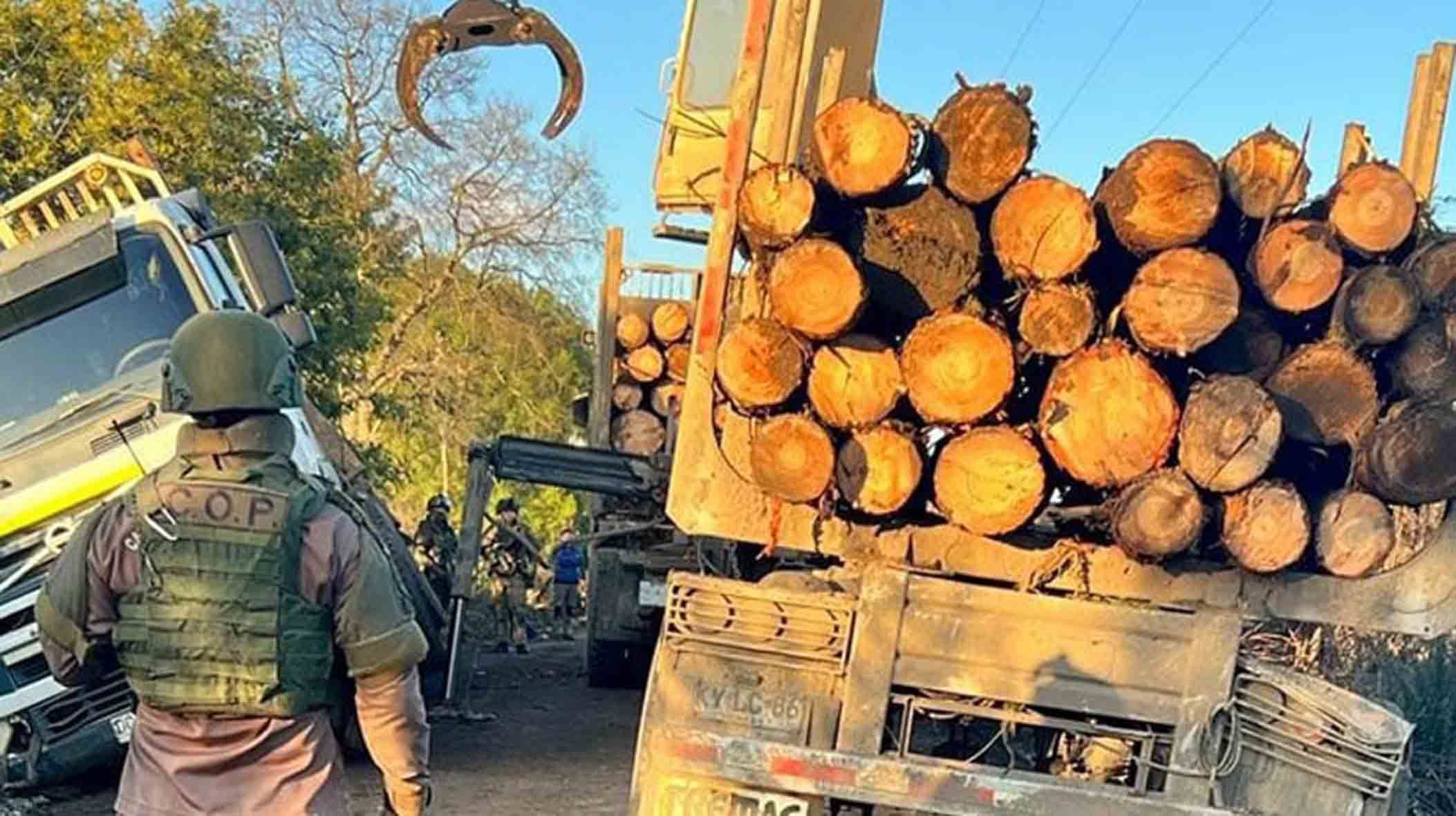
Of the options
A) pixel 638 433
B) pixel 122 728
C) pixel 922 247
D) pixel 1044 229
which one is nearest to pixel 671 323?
pixel 638 433

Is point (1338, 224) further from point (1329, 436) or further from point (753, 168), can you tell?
point (753, 168)

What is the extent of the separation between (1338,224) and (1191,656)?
1244mm

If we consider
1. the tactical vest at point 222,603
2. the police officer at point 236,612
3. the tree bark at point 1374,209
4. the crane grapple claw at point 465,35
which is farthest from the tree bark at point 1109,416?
the crane grapple claw at point 465,35

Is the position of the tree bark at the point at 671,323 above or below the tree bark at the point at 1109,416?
above

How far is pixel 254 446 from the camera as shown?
2.79 metres

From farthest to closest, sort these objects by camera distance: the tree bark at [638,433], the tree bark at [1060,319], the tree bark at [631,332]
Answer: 1. the tree bark at [631,332]
2. the tree bark at [638,433]
3. the tree bark at [1060,319]

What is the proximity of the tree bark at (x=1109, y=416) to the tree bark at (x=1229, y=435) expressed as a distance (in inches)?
2.3

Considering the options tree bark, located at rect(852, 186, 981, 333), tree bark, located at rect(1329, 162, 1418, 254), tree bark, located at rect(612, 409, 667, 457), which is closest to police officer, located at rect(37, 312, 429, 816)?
tree bark, located at rect(852, 186, 981, 333)

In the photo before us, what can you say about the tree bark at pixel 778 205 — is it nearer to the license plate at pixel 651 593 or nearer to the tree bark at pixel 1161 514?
the tree bark at pixel 1161 514

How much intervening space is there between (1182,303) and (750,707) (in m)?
1.58

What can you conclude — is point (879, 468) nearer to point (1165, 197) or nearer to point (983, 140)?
point (983, 140)

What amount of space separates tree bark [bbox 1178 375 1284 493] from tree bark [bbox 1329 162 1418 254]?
53 cm

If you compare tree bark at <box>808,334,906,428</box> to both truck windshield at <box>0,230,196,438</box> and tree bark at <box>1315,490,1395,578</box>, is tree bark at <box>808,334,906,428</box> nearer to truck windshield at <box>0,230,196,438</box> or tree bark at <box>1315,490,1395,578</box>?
tree bark at <box>1315,490,1395,578</box>

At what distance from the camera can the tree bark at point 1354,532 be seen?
398cm
